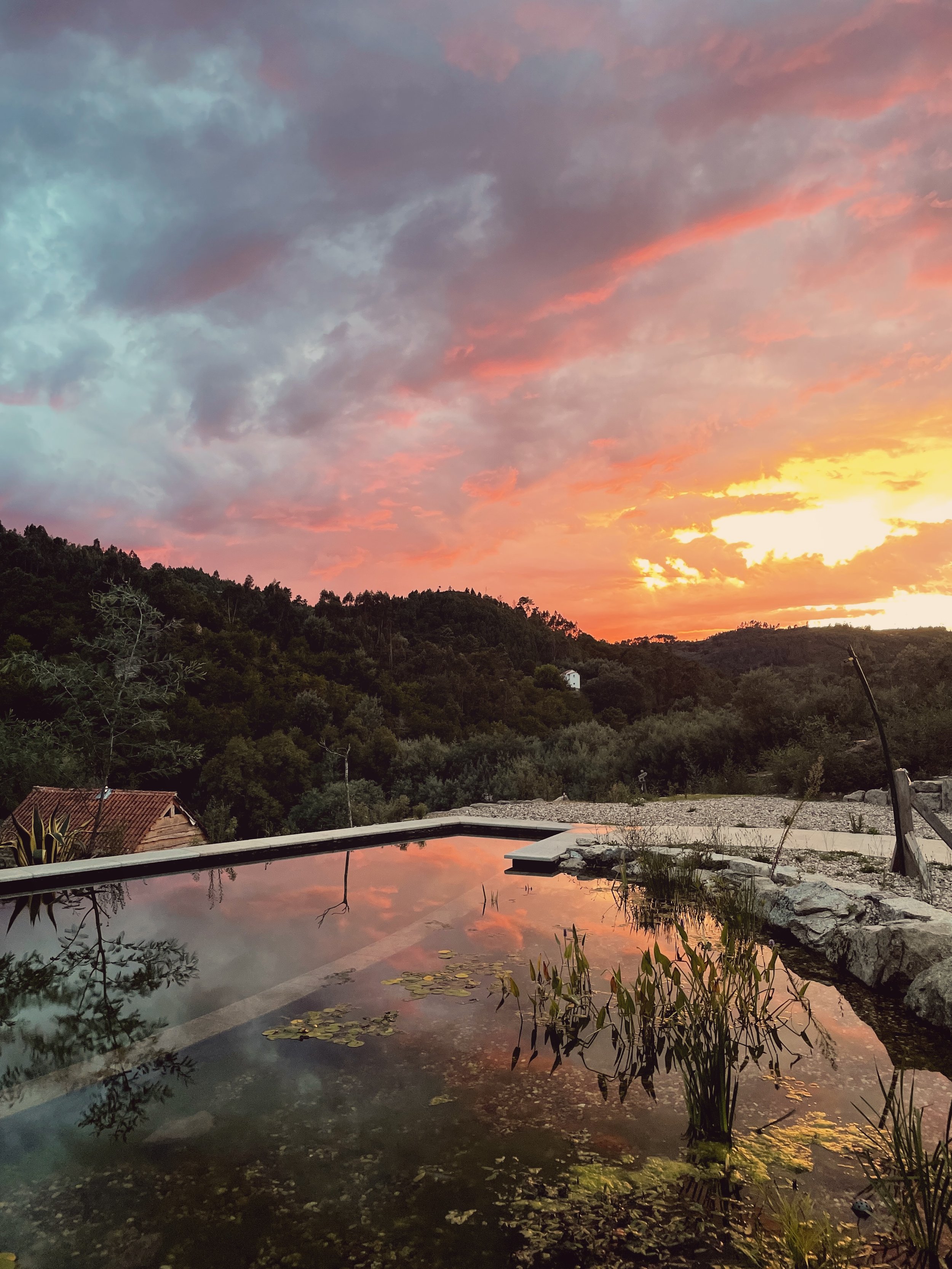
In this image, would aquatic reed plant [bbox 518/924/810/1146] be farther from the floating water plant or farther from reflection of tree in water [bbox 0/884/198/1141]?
reflection of tree in water [bbox 0/884/198/1141]

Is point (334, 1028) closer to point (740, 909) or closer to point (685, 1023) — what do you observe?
point (685, 1023)

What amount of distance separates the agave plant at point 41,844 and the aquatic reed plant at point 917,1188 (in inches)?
245

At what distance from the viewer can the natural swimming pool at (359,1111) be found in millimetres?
1945

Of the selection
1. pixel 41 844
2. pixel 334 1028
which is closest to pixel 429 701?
pixel 41 844

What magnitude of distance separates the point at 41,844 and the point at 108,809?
10.4 ft

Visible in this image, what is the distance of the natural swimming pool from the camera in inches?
76.6

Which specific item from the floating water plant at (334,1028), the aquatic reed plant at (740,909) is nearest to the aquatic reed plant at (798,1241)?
the floating water plant at (334,1028)

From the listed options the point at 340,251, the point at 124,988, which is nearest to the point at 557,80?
the point at 340,251

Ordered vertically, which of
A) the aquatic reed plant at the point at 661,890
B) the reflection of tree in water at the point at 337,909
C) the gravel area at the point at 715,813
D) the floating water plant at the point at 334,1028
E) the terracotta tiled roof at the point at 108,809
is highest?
the terracotta tiled roof at the point at 108,809

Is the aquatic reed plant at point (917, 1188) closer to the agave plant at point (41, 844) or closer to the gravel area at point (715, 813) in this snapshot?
the gravel area at point (715, 813)

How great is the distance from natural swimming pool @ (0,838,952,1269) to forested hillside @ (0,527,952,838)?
5.91m

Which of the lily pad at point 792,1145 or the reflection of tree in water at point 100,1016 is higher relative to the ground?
the reflection of tree in water at point 100,1016

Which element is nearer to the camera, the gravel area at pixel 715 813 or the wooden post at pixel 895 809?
the wooden post at pixel 895 809

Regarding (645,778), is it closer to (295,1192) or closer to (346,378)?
(346,378)
